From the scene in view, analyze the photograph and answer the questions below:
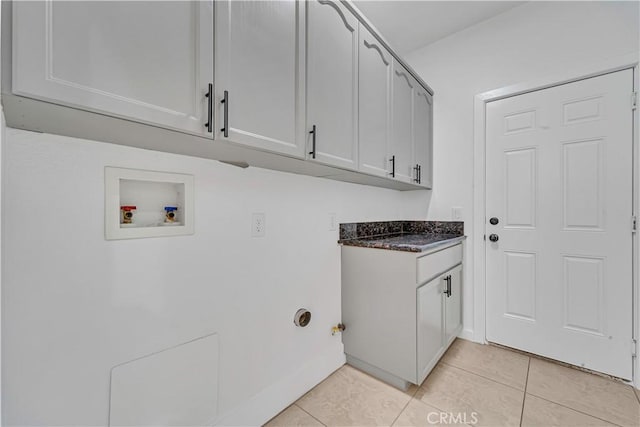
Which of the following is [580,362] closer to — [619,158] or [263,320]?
[619,158]

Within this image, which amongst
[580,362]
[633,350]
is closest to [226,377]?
[580,362]

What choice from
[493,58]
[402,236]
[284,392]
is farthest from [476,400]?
[493,58]

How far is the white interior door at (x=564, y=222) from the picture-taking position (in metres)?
1.75

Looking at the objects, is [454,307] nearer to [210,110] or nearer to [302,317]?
[302,317]

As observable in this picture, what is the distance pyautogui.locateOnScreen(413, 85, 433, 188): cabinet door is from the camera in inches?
87.0

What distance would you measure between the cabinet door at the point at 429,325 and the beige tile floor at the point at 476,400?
15 centimetres

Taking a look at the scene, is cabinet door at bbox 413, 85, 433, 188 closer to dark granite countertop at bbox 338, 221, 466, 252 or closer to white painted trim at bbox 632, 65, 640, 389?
dark granite countertop at bbox 338, 221, 466, 252

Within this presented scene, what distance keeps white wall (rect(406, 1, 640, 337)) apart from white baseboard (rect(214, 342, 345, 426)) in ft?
4.31

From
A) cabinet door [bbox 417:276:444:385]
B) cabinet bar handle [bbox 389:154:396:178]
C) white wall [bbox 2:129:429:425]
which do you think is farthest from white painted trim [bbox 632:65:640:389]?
white wall [bbox 2:129:429:425]

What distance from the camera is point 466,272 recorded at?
2336 mm

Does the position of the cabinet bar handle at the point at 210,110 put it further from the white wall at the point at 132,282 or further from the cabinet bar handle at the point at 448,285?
the cabinet bar handle at the point at 448,285

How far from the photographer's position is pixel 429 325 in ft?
5.55

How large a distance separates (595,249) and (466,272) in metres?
0.84

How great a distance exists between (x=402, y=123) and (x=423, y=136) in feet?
1.48
